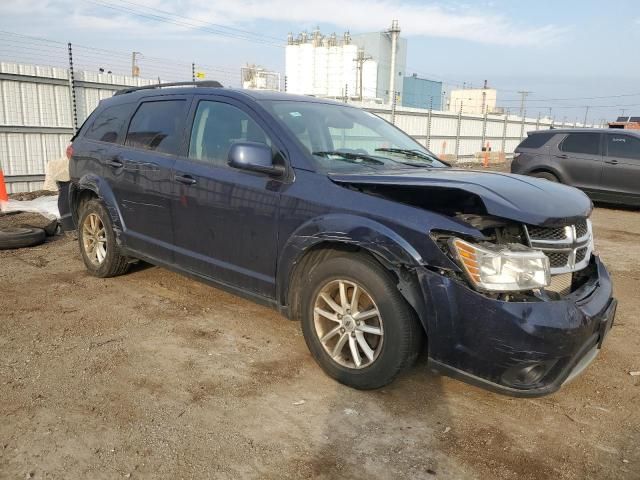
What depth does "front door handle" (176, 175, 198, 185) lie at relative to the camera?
3.93m

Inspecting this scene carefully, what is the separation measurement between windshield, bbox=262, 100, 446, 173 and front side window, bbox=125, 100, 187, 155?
36.5 inches

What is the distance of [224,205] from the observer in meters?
3.71

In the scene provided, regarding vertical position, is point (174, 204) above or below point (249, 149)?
below

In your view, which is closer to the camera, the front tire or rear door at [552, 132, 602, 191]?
the front tire

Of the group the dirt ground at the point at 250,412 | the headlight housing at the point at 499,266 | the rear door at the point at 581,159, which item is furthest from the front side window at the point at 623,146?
the headlight housing at the point at 499,266

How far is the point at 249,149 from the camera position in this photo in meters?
3.28

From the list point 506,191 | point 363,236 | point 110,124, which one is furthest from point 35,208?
point 506,191

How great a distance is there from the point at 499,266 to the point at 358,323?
89cm

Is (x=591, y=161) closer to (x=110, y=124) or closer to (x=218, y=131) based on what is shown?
(x=218, y=131)

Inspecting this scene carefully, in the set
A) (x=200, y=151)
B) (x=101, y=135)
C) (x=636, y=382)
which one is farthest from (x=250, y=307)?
(x=636, y=382)

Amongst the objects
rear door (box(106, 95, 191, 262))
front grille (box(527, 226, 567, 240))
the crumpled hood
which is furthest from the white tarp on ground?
front grille (box(527, 226, 567, 240))

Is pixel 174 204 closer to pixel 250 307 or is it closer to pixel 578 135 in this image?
pixel 250 307

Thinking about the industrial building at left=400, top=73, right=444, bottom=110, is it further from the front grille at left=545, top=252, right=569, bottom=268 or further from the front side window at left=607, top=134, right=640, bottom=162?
the front grille at left=545, top=252, right=569, bottom=268

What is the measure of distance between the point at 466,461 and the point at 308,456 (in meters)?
0.77
